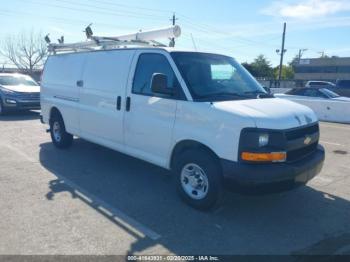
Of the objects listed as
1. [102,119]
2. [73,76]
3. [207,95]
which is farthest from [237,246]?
[73,76]

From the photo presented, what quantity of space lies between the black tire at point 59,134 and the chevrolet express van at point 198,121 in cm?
146

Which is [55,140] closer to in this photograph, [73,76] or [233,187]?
[73,76]

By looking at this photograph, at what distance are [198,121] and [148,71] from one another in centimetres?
136

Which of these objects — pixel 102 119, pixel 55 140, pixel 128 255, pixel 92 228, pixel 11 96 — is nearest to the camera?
pixel 128 255

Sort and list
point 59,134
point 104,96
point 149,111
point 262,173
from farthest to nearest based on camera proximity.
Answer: point 59,134 < point 104,96 < point 149,111 < point 262,173

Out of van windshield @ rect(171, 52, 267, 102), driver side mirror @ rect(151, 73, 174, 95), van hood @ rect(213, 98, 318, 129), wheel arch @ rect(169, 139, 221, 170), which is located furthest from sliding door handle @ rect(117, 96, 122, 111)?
van hood @ rect(213, 98, 318, 129)

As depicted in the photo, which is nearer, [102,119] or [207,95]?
[207,95]

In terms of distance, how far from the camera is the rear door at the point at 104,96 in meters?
5.80

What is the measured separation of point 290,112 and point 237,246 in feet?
6.03

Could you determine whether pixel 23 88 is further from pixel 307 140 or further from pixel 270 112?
pixel 307 140

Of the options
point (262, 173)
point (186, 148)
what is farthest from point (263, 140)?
point (186, 148)

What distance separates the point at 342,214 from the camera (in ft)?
15.4

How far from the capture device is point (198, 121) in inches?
177

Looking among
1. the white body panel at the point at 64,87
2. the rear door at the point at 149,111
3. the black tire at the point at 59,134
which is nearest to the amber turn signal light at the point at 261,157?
the rear door at the point at 149,111
